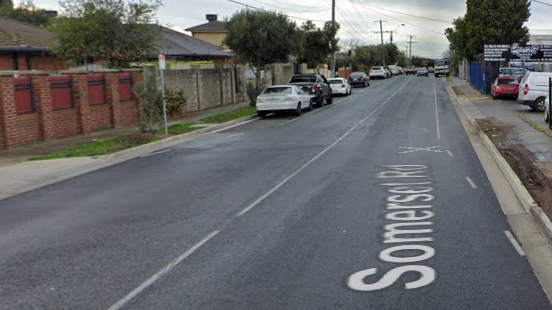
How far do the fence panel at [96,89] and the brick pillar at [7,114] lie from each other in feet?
A: 13.7

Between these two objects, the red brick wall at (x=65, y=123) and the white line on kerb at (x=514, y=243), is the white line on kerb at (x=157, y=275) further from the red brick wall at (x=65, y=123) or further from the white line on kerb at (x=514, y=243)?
the red brick wall at (x=65, y=123)

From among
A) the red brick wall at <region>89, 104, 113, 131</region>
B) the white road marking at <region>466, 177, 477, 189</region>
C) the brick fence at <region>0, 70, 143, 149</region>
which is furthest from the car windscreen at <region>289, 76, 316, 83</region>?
the white road marking at <region>466, 177, 477, 189</region>

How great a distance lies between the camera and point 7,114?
17.5 m

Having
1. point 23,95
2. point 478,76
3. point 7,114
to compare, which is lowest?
point 7,114

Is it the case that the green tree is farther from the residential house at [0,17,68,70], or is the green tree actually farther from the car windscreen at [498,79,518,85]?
the car windscreen at [498,79,518,85]

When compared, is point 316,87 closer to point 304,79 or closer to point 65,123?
point 304,79

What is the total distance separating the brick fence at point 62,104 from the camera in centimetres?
1772

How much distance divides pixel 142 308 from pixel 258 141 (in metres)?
13.1

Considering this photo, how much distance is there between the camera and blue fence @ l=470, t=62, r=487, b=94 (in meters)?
40.8

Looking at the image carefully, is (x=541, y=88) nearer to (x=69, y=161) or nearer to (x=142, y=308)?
(x=69, y=161)

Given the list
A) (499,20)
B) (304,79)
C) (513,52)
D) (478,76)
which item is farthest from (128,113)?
(478,76)

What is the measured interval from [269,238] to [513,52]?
3320cm

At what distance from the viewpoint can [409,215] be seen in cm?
875

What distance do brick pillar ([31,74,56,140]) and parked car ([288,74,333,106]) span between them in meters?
14.9
